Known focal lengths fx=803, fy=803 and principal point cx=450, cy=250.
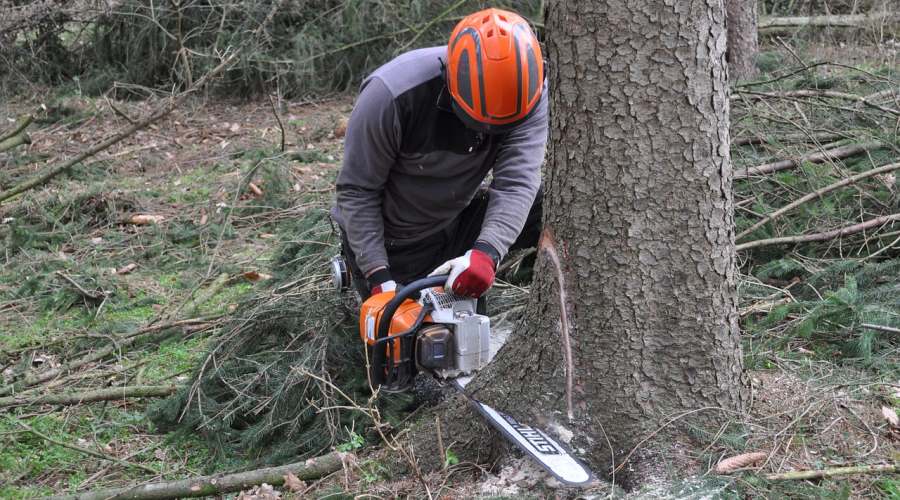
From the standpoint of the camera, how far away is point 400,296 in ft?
9.21

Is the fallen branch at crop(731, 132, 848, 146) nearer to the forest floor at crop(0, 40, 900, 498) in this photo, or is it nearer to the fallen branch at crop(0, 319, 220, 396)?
the forest floor at crop(0, 40, 900, 498)

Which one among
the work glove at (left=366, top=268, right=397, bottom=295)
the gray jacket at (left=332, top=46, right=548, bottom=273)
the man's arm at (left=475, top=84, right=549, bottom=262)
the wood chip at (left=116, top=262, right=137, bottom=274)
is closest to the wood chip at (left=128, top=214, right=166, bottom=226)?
the wood chip at (left=116, top=262, right=137, bottom=274)

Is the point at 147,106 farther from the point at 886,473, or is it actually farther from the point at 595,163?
the point at 886,473

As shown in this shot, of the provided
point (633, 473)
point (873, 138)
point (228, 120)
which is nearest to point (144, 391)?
point (633, 473)

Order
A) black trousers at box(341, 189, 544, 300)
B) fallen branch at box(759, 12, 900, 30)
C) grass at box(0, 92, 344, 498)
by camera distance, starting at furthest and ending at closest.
Answer: 1. fallen branch at box(759, 12, 900, 30)
2. black trousers at box(341, 189, 544, 300)
3. grass at box(0, 92, 344, 498)

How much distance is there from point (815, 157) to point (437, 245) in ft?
7.23

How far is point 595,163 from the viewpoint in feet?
7.32

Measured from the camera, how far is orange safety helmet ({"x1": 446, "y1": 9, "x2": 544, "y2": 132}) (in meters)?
2.72

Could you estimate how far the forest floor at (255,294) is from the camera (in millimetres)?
2387

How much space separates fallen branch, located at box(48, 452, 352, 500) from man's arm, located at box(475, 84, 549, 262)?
44.7 inches

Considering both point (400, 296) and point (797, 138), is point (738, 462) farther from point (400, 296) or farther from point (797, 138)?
point (797, 138)

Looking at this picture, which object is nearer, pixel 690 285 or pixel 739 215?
pixel 690 285

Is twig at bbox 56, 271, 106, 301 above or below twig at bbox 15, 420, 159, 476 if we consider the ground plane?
above

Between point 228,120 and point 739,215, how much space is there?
6.13 m
